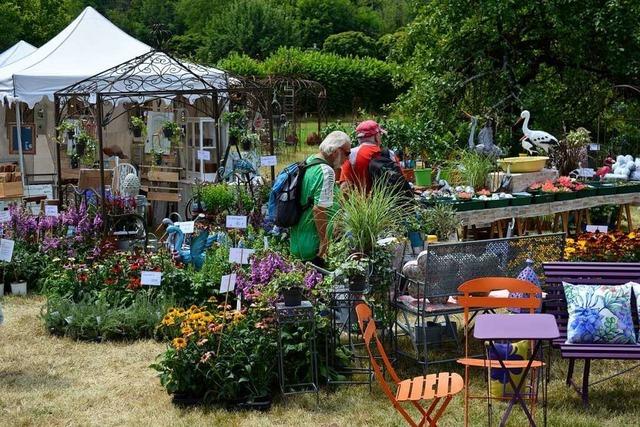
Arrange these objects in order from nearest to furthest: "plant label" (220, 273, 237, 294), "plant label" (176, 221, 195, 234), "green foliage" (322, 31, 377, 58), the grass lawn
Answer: the grass lawn → "plant label" (220, 273, 237, 294) → "plant label" (176, 221, 195, 234) → "green foliage" (322, 31, 377, 58)

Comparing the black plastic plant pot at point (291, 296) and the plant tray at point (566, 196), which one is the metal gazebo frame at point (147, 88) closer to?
the plant tray at point (566, 196)

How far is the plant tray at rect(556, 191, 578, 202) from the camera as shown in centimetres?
941

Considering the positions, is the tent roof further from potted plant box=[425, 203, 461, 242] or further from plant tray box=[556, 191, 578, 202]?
potted plant box=[425, 203, 461, 242]

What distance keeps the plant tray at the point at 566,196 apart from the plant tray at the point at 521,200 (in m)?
0.45

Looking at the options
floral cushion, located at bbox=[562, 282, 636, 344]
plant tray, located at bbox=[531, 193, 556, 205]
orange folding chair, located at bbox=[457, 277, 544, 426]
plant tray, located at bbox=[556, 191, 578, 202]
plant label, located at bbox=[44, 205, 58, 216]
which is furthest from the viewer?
plant tray, located at bbox=[556, 191, 578, 202]

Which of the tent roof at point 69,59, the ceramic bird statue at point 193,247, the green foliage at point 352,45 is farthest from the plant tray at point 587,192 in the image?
the green foliage at point 352,45

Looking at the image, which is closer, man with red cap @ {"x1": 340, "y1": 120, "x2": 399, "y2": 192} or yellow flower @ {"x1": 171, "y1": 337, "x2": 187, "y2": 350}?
yellow flower @ {"x1": 171, "y1": 337, "x2": 187, "y2": 350}

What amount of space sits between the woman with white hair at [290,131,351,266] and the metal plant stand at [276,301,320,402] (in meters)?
0.85

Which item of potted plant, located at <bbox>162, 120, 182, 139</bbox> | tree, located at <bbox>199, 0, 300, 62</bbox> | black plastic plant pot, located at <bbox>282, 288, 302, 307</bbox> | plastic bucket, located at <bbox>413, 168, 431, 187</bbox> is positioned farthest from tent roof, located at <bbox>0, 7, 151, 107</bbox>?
tree, located at <bbox>199, 0, 300, 62</bbox>

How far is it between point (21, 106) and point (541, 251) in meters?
11.2

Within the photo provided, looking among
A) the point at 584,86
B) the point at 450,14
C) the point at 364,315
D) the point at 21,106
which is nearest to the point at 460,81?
the point at 450,14

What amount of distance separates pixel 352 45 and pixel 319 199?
4036 centimetres

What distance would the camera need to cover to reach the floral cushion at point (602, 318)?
5254 millimetres

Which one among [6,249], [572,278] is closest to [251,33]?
[6,249]
